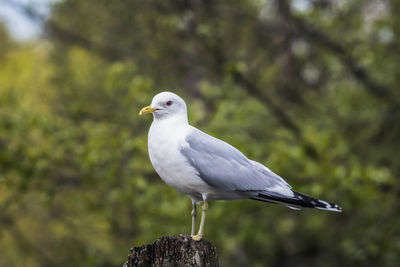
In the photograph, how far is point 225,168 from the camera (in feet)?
16.4

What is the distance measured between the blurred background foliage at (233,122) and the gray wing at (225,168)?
A: 4433 millimetres

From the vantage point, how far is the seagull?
4898 millimetres

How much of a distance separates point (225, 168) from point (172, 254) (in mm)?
853

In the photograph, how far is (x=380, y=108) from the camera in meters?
11.8

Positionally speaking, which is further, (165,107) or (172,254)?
(165,107)

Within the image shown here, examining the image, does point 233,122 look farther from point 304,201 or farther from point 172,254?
point 172,254

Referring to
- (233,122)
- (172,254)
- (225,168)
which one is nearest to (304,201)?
(225,168)

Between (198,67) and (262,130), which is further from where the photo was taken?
(262,130)

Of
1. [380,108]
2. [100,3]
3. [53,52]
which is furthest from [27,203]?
[380,108]

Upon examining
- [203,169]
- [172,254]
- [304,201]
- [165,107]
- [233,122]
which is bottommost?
[172,254]

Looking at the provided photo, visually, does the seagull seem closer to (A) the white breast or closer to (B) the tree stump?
(A) the white breast

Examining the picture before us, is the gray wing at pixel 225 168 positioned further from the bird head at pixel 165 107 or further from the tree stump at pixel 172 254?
the tree stump at pixel 172 254

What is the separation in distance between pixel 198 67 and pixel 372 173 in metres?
3.56

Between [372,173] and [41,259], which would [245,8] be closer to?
[372,173]
